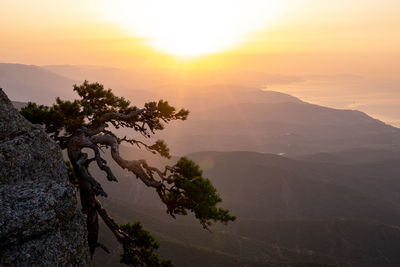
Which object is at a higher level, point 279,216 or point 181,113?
point 181,113

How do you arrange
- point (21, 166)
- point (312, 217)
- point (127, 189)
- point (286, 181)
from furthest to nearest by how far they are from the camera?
point (286, 181)
point (127, 189)
point (312, 217)
point (21, 166)

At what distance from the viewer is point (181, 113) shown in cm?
1892

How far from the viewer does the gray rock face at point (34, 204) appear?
11398mm

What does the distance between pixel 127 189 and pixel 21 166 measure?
16653 cm

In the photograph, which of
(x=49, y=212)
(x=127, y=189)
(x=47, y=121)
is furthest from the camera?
(x=127, y=189)

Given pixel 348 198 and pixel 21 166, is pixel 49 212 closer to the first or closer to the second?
pixel 21 166

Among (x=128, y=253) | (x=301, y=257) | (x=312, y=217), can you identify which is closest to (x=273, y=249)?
(x=301, y=257)

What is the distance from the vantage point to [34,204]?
1192cm

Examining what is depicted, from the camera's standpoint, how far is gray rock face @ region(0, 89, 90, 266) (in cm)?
1140

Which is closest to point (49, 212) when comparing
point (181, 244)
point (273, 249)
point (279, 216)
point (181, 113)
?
point (181, 113)

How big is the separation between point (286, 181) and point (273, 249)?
77307mm

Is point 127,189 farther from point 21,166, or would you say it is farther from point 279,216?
point 21,166

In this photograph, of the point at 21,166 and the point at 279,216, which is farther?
the point at 279,216

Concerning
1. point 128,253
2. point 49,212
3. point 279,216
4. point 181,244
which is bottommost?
point 279,216
